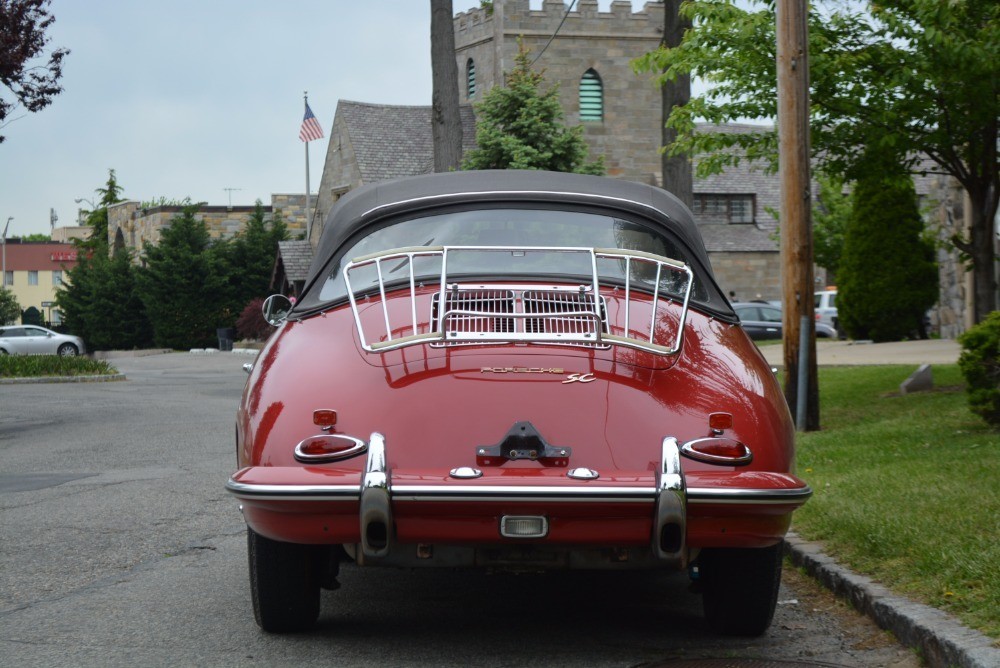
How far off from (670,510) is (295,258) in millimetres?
45541

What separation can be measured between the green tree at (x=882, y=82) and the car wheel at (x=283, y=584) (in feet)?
29.4

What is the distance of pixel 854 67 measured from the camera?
1273cm

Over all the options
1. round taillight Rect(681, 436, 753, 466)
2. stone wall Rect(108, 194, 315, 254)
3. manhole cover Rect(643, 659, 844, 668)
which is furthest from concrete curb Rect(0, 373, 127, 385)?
stone wall Rect(108, 194, 315, 254)

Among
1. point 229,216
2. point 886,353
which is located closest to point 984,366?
point 886,353

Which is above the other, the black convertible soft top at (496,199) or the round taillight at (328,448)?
the black convertible soft top at (496,199)

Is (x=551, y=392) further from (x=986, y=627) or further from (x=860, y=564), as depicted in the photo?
(x=860, y=564)

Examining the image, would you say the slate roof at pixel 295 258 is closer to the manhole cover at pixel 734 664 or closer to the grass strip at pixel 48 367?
the grass strip at pixel 48 367

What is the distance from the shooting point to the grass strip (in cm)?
2472

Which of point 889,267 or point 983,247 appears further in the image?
point 889,267

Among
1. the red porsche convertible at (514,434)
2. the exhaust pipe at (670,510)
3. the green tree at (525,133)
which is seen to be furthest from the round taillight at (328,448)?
the green tree at (525,133)

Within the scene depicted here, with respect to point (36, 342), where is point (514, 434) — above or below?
above

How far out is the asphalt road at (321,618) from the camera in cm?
443

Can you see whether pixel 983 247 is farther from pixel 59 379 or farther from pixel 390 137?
pixel 390 137

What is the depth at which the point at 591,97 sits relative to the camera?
53.9 meters
